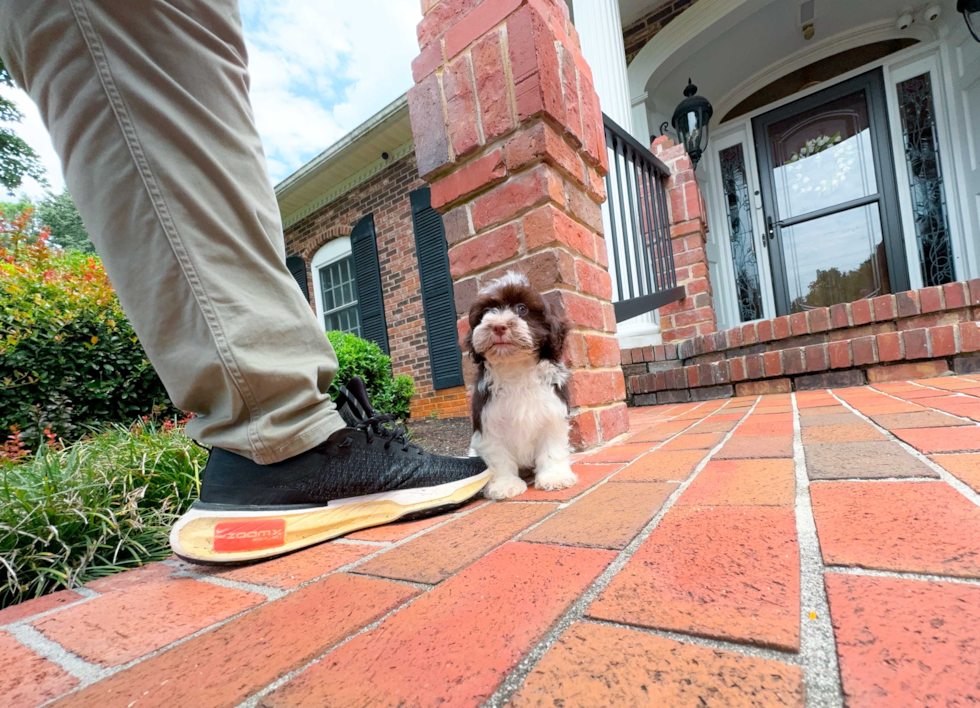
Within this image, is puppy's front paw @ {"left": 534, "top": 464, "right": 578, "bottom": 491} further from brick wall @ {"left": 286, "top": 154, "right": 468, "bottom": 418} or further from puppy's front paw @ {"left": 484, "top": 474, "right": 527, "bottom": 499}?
brick wall @ {"left": 286, "top": 154, "right": 468, "bottom": 418}

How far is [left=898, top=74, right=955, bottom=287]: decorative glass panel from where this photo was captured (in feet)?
17.2

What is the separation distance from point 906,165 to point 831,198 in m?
0.76

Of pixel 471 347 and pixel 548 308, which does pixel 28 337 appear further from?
pixel 548 308

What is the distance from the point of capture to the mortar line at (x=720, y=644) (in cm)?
54

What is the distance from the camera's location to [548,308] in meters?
1.72

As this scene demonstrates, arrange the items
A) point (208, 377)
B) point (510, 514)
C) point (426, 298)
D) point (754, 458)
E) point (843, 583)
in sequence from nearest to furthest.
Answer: point (843, 583), point (208, 377), point (510, 514), point (754, 458), point (426, 298)

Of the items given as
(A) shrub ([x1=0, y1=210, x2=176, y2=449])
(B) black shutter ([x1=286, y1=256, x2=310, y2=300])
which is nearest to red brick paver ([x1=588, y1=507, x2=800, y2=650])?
(A) shrub ([x1=0, y1=210, x2=176, y2=449])

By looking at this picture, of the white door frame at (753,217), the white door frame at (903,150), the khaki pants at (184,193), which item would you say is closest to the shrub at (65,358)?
the khaki pants at (184,193)

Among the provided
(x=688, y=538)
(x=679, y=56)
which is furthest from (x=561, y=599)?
(x=679, y=56)

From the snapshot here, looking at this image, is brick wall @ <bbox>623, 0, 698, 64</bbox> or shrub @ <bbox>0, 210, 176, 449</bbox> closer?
shrub @ <bbox>0, 210, 176, 449</bbox>

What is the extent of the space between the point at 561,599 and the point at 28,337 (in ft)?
14.0

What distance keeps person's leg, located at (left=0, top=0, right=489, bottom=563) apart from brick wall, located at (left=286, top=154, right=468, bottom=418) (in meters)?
6.23

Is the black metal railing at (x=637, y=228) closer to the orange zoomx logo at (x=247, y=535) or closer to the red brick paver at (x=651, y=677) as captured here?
the orange zoomx logo at (x=247, y=535)

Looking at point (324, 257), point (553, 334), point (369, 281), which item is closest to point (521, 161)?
point (553, 334)
